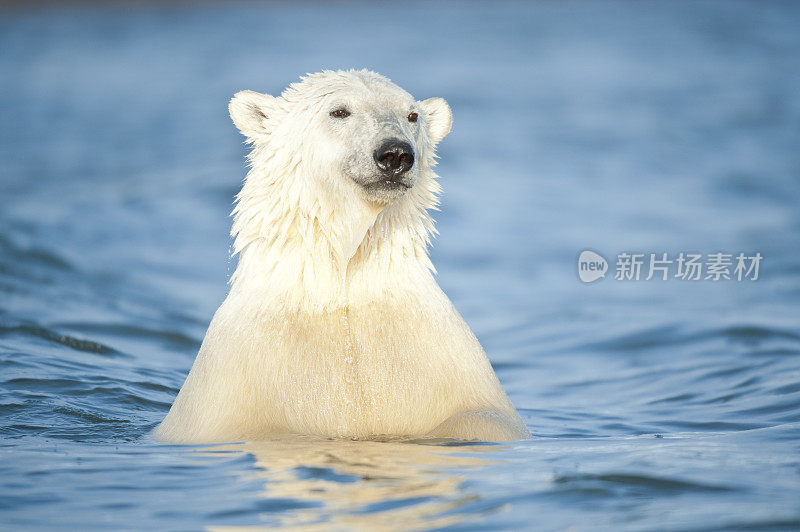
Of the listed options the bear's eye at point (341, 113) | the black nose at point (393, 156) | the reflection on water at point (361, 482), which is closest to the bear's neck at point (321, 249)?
the black nose at point (393, 156)

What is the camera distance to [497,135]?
990 inches

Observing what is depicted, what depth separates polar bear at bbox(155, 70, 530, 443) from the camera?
16.1ft

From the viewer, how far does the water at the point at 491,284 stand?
419 cm

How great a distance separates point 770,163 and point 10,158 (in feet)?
53.5

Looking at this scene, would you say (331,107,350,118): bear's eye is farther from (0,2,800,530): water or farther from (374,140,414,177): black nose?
(0,2,800,530): water

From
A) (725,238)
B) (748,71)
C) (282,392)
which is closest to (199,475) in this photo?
(282,392)

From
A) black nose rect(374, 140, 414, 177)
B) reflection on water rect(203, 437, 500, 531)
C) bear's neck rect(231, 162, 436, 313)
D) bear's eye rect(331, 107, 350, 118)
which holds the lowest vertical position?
reflection on water rect(203, 437, 500, 531)

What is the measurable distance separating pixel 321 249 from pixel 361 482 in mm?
1374

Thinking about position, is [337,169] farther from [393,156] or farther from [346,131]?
[393,156]

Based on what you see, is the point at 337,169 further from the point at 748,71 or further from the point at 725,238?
the point at 748,71

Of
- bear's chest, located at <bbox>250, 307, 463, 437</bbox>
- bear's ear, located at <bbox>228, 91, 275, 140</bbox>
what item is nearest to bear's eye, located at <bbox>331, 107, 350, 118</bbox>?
bear's ear, located at <bbox>228, 91, 275, 140</bbox>

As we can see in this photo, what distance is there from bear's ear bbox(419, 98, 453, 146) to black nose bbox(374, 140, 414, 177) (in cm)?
87

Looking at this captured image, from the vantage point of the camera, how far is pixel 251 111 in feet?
18.3

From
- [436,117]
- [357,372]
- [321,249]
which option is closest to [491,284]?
[436,117]
